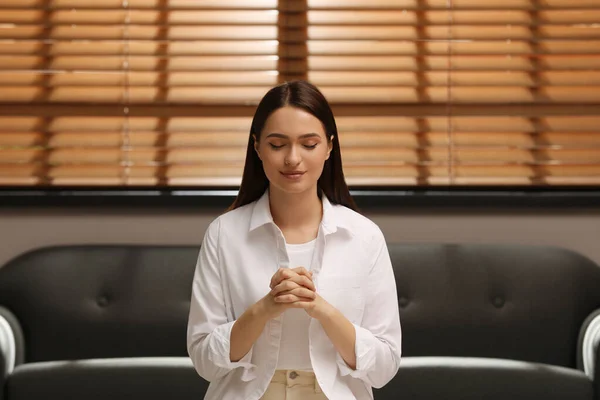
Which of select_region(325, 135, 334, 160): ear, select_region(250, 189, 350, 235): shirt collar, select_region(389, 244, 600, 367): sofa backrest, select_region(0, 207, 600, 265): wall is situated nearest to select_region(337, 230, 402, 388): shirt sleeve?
select_region(250, 189, 350, 235): shirt collar

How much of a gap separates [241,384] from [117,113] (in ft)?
6.47

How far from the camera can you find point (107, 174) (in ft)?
10.9

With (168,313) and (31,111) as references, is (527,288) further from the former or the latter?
(31,111)

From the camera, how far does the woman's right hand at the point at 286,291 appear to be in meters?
1.47

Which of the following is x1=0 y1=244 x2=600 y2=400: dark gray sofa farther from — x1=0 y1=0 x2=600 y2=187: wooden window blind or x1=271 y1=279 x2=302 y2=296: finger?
x1=271 y1=279 x2=302 y2=296: finger

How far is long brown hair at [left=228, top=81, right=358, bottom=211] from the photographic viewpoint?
163 centimetres

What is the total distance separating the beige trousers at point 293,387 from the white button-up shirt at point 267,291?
0.03 metres

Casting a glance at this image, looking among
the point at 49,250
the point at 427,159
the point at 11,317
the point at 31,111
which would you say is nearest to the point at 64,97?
the point at 31,111

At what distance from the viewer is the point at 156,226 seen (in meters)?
3.30

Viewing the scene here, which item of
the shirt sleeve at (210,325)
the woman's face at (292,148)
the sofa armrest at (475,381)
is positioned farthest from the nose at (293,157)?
the sofa armrest at (475,381)

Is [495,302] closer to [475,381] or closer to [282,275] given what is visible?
[475,381]

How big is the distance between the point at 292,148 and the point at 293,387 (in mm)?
465

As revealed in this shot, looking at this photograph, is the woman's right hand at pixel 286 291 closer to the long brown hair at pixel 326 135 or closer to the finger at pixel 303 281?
the finger at pixel 303 281

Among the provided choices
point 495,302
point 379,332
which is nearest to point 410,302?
point 495,302
